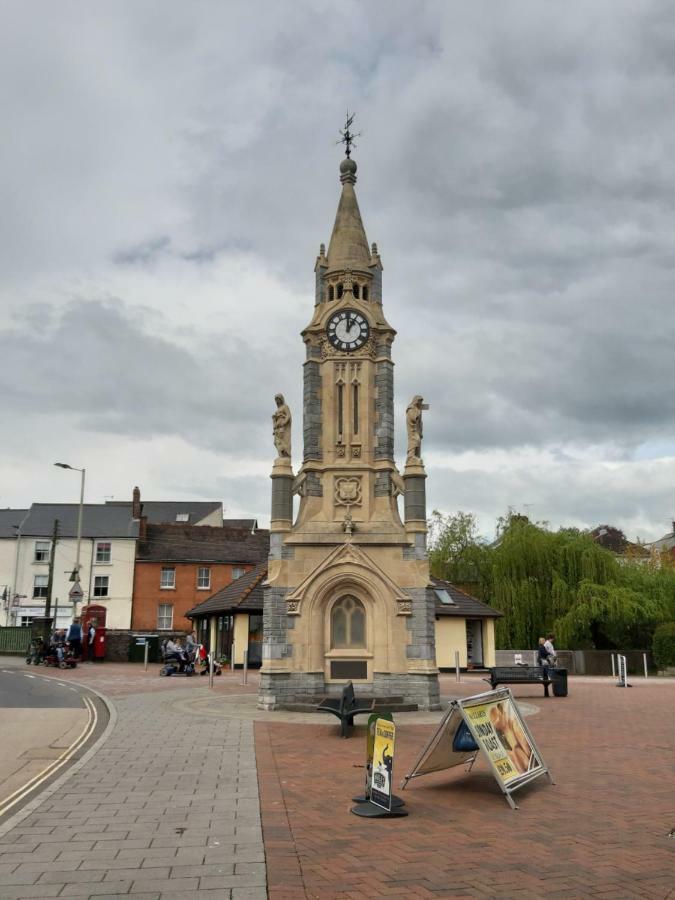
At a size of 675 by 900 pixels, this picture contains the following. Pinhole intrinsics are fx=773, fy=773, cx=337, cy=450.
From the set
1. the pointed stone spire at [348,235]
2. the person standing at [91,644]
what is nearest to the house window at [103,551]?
the person standing at [91,644]

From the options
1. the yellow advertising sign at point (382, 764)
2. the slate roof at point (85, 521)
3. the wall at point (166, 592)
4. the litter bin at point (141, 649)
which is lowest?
the yellow advertising sign at point (382, 764)

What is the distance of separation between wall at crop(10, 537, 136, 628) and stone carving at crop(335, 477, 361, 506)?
3556 cm

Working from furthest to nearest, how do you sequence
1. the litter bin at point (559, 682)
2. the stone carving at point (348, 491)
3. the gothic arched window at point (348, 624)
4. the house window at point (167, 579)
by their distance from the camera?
the house window at point (167, 579) → the litter bin at point (559, 682) → the stone carving at point (348, 491) → the gothic arched window at point (348, 624)

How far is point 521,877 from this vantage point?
239 inches

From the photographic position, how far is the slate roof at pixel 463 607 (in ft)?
111

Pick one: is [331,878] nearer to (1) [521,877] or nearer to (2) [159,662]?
(1) [521,877]

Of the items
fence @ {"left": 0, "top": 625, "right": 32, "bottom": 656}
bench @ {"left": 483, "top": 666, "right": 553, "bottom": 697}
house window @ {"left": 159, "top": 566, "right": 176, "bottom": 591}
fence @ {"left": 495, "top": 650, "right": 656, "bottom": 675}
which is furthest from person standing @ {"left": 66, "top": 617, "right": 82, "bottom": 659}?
house window @ {"left": 159, "top": 566, "right": 176, "bottom": 591}

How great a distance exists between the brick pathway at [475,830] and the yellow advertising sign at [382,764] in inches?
13.5

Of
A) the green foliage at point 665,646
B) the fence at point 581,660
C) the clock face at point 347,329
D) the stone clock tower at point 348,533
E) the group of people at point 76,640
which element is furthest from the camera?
the green foliage at point 665,646

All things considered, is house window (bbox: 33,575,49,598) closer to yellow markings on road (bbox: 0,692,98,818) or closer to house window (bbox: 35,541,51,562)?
house window (bbox: 35,541,51,562)

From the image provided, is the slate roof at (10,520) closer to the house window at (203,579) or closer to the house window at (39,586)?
the house window at (39,586)

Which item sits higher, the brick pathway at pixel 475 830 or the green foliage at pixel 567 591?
the green foliage at pixel 567 591

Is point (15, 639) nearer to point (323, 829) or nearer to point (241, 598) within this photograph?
point (241, 598)

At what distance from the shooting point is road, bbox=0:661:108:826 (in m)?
9.52
